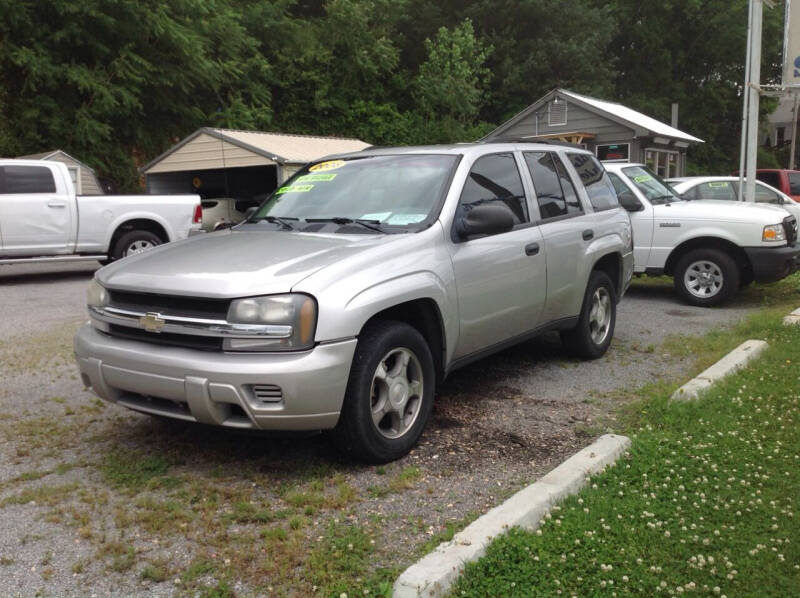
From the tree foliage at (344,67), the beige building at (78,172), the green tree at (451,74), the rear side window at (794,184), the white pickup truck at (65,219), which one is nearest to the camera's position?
the white pickup truck at (65,219)

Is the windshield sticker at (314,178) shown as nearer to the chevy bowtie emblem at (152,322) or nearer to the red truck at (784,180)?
the chevy bowtie emblem at (152,322)

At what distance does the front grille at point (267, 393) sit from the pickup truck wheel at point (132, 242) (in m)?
9.47

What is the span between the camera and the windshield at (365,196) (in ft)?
15.3

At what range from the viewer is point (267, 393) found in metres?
3.58

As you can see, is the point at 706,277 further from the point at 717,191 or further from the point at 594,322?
the point at 717,191

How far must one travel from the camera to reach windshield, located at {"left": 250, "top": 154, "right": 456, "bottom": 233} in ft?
15.3

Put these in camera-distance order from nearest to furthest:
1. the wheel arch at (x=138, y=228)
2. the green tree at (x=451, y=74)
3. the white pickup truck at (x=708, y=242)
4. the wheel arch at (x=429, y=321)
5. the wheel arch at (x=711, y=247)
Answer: the wheel arch at (x=429, y=321)
the white pickup truck at (x=708, y=242)
the wheel arch at (x=711, y=247)
the wheel arch at (x=138, y=228)
the green tree at (x=451, y=74)

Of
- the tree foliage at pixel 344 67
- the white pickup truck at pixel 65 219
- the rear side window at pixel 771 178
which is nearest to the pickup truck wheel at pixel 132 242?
the white pickup truck at pixel 65 219

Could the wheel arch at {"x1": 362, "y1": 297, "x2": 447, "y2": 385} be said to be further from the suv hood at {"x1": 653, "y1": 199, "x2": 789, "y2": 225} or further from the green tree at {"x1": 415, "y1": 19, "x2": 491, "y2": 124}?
the green tree at {"x1": 415, "y1": 19, "x2": 491, "y2": 124}

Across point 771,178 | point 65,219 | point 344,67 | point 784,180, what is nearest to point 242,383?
point 65,219

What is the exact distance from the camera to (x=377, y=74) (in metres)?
32.4

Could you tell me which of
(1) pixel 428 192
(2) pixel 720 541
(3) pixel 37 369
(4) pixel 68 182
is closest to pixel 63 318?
Result: (3) pixel 37 369

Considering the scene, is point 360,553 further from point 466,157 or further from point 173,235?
point 173,235

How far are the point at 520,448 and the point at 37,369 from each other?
402cm
